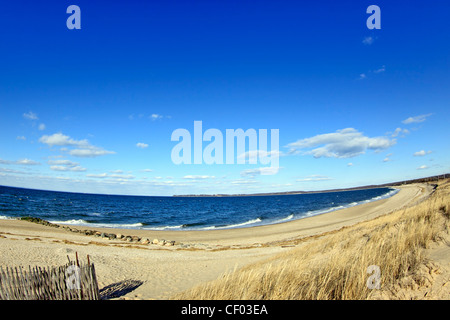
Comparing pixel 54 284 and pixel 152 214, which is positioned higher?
pixel 54 284

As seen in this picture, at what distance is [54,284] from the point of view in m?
6.20

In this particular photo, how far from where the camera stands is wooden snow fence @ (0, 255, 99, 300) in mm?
5988

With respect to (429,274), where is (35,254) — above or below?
below

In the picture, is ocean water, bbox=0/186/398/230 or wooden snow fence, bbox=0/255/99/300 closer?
wooden snow fence, bbox=0/255/99/300

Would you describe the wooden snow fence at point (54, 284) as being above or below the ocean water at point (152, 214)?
above

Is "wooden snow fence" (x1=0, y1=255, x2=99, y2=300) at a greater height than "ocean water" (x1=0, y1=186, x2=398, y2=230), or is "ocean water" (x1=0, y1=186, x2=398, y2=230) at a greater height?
"wooden snow fence" (x1=0, y1=255, x2=99, y2=300)

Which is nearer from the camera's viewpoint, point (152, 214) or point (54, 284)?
point (54, 284)

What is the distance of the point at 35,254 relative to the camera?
14797 millimetres

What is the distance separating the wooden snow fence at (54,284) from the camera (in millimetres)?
5988

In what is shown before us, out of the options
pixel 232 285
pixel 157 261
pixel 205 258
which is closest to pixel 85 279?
pixel 232 285

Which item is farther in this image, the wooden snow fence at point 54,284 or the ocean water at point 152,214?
the ocean water at point 152,214
